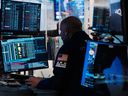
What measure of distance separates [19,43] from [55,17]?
3.81ft

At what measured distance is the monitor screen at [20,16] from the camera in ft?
12.7

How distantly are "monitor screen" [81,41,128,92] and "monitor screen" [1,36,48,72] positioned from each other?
0.95 metres

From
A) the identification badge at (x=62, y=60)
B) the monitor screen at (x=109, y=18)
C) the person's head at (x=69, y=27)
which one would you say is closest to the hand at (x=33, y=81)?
the identification badge at (x=62, y=60)

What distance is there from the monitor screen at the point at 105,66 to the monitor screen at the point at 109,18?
191 millimetres

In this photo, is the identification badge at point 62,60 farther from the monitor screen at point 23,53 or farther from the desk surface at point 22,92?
the monitor screen at point 23,53

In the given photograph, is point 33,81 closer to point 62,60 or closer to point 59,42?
point 62,60

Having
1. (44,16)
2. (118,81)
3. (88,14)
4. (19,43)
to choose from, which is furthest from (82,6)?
(118,81)

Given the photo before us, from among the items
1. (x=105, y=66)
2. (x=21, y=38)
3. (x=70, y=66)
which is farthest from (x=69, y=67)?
(x=21, y=38)

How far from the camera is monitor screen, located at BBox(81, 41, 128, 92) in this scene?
2621 mm

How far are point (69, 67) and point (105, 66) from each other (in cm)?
60

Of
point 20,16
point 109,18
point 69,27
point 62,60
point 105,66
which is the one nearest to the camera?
point 105,66

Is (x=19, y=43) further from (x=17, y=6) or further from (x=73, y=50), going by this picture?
(x=73, y=50)

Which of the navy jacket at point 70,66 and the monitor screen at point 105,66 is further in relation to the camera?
the navy jacket at point 70,66

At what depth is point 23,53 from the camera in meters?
3.80
